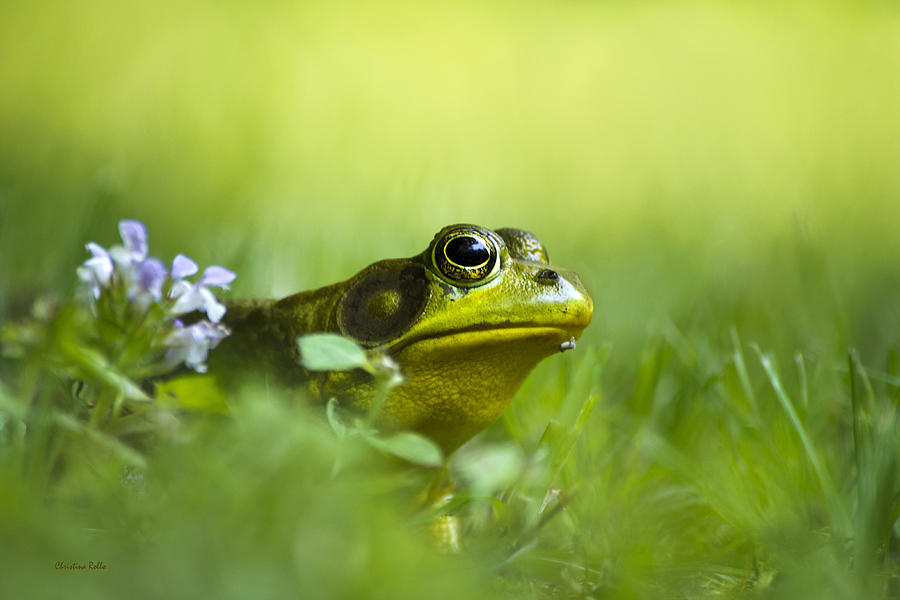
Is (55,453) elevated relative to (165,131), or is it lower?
lower

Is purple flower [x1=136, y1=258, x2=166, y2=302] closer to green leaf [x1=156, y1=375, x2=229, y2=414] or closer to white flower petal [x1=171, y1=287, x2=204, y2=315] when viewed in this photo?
white flower petal [x1=171, y1=287, x2=204, y2=315]

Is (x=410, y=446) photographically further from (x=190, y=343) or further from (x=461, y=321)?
(x=190, y=343)

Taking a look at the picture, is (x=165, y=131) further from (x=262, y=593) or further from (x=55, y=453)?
(x=262, y=593)

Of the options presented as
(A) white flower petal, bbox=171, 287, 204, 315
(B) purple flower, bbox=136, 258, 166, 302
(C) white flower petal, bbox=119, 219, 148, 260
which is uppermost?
(C) white flower petal, bbox=119, 219, 148, 260

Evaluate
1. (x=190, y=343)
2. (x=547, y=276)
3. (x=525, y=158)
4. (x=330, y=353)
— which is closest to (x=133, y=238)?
(x=190, y=343)

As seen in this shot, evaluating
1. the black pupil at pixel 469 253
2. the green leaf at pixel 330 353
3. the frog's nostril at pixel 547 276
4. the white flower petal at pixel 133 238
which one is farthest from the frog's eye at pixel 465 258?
the white flower petal at pixel 133 238

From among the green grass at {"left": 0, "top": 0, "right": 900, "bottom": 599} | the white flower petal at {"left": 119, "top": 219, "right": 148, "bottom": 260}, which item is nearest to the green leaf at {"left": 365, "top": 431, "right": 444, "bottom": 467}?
the green grass at {"left": 0, "top": 0, "right": 900, "bottom": 599}

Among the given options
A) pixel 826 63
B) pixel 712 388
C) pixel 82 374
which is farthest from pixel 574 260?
pixel 826 63
